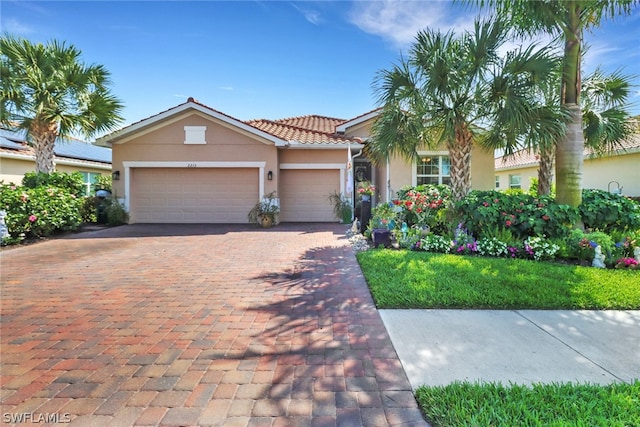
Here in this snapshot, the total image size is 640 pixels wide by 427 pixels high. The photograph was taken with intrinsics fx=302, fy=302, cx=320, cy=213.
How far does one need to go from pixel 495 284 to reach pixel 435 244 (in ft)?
7.96

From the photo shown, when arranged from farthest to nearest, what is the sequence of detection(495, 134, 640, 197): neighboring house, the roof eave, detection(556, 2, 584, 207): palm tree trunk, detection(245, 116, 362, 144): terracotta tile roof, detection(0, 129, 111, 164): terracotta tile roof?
detection(245, 116, 362, 144): terracotta tile roof < detection(0, 129, 111, 164): terracotta tile roof < the roof eave < detection(495, 134, 640, 197): neighboring house < detection(556, 2, 584, 207): palm tree trunk

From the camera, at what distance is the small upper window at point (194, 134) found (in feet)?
42.0

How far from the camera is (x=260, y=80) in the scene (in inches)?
480

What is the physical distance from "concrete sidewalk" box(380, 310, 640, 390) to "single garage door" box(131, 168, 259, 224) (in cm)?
1053

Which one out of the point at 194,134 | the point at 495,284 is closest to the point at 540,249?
the point at 495,284

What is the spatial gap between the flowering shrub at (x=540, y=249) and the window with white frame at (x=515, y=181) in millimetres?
16569

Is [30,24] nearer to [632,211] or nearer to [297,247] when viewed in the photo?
[297,247]

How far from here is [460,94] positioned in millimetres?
7625

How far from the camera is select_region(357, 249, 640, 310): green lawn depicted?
4086mm

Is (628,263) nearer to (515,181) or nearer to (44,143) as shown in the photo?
(44,143)

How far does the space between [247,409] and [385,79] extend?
27.4ft

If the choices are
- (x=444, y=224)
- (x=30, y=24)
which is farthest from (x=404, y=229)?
(x=30, y=24)

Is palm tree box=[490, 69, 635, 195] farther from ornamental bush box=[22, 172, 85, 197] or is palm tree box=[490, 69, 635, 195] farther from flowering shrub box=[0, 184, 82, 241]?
ornamental bush box=[22, 172, 85, 197]

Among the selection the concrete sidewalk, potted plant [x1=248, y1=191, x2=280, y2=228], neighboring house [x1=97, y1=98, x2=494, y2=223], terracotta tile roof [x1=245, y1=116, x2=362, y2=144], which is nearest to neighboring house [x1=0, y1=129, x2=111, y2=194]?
neighboring house [x1=97, y1=98, x2=494, y2=223]
